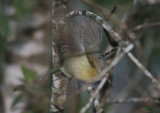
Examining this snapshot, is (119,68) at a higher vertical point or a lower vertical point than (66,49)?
lower

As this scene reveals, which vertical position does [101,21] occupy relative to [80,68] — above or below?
above

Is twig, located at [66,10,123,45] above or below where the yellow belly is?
above

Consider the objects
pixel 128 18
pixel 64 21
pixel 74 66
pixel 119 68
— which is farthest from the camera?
pixel 119 68

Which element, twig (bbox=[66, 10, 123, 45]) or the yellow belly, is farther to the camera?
the yellow belly

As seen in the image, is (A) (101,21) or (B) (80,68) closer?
(A) (101,21)

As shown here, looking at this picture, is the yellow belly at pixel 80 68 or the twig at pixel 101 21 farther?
the yellow belly at pixel 80 68

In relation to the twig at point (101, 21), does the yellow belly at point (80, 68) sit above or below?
below

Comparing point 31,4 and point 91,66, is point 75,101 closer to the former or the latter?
point 91,66

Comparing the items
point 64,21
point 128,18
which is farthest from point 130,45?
point 128,18
